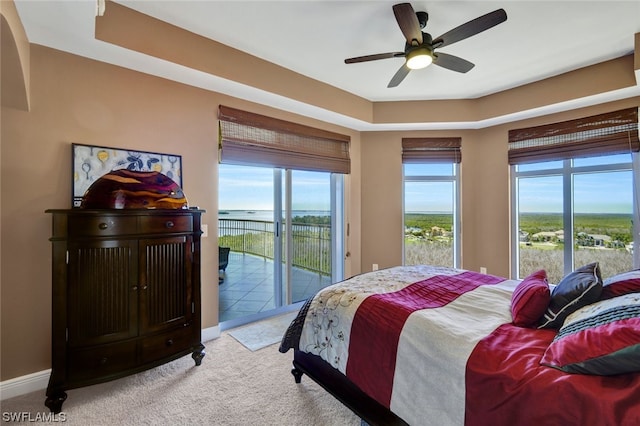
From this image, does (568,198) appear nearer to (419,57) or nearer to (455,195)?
(455,195)

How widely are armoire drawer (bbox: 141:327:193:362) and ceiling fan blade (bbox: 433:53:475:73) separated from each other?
3.03 m

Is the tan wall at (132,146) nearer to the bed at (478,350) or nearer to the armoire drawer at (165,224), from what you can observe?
the armoire drawer at (165,224)

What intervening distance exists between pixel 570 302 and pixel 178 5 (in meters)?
3.18

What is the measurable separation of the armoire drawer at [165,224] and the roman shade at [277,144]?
0.92m

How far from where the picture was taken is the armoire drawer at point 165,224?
206cm

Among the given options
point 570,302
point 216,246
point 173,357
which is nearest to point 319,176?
point 216,246

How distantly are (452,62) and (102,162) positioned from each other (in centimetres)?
301

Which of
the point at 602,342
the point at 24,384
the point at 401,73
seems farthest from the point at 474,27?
the point at 24,384

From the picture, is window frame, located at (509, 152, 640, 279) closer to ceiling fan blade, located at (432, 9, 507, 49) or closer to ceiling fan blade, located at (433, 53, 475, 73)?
ceiling fan blade, located at (433, 53, 475, 73)

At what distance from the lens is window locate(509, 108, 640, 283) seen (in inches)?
122

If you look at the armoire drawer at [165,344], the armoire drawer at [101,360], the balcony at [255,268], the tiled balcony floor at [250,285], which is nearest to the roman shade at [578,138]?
the balcony at [255,268]

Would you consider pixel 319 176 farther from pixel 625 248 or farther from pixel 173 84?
pixel 625 248

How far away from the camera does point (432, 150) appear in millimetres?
Answer: 4188

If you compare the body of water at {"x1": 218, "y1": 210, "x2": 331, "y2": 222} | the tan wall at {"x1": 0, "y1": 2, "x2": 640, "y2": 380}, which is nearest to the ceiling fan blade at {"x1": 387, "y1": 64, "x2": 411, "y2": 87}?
the tan wall at {"x1": 0, "y1": 2, "x2": 640, "y2": 380}
